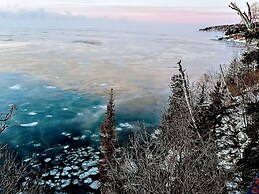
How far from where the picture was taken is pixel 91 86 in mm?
49031

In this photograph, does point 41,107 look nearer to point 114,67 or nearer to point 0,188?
point 0,188

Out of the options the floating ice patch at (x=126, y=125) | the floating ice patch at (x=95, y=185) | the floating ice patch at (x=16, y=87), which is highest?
the floating ice patch at (x=16, y=87)

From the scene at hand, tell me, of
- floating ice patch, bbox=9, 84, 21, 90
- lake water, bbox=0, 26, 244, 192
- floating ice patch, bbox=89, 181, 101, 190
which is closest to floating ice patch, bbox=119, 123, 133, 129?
lake water, bbox=0, 26, 244, 192

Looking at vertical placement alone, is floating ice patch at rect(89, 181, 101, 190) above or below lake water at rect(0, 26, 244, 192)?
below

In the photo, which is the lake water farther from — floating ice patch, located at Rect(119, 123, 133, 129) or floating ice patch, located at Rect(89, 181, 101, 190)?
floating ice patch, located at Rect(89, 181, 101, 190)

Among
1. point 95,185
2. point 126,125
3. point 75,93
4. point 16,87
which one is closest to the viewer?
point 95,185

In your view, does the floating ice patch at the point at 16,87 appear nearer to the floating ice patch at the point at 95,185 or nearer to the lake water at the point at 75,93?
the lake water at the point at 75,93

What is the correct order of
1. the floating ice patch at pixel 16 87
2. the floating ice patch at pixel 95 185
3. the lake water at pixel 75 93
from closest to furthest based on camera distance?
the floating ice patch at pixel 95 185, the lake water at pixel 75 93, the floating ice patch at pixel 16 87

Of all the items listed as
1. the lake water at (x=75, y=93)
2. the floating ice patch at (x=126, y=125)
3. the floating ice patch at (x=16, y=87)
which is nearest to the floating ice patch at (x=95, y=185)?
the lake water at (x=75, y=93)

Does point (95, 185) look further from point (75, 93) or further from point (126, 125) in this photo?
point (75, 93)

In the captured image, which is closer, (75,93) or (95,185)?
(95,185)

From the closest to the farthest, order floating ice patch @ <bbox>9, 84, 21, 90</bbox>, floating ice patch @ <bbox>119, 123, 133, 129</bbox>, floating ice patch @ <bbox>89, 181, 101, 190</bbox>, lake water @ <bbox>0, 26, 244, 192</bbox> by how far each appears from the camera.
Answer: floating ice patch @ <bbox>89, 181, 101, 190</bbox> → lake water @ <bbox>0, 26, 244, 192</bbox> → floating ice patch @ <bbox>119, 123, 133, 129</bbox> → floating ice patch @ <bbox>9, 84, 21, 90</bbox>

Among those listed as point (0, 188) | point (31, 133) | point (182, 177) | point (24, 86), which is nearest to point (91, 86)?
point (24, 86)

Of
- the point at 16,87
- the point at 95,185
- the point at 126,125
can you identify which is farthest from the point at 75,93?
the point at 95,185
